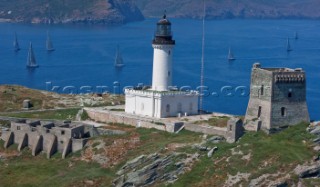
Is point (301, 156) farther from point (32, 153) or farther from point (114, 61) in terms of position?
point (114, 61)

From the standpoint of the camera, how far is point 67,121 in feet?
158

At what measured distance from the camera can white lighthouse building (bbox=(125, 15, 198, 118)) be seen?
47.1 m

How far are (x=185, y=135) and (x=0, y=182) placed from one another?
10779 mm

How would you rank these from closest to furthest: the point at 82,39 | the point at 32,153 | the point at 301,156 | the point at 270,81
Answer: the point at 301,156 < the point at 270,81 < the point at 32,153 < the point at 82,39

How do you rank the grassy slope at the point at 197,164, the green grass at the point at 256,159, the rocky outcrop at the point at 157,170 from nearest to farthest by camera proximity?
the green grass at the point at 256,159
the grassy slope at the point at 197,164
the rocky outcrop at the point at 157,170

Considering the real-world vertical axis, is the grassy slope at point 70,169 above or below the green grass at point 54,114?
below

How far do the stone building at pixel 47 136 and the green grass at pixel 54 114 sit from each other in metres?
2.78

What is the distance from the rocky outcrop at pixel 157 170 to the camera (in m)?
38.4

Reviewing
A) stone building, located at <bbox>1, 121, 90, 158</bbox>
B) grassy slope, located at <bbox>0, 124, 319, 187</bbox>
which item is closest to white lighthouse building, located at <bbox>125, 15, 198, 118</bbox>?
grassy slope, located at <bbox>0, 124, 319, 187</bbox>

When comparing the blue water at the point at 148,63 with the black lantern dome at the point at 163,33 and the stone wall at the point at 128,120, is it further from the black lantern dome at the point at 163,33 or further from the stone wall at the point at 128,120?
the black lantern dome at the point at 163,33

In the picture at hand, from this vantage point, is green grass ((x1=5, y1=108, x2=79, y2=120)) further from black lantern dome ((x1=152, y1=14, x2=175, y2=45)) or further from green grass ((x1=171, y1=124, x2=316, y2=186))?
green grass ((x1=171, y1=124, x2=316, y2=186))

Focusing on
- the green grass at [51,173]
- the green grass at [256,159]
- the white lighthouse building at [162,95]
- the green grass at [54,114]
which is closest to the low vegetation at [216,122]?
the white lighthouse building at [162,95]

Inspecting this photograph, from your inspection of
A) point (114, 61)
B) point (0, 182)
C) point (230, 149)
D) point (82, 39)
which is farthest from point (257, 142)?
point (82, 39)

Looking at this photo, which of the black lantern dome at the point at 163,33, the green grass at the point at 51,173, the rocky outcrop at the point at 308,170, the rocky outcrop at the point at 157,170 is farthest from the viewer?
the black lantern dome at the point at 163,33
